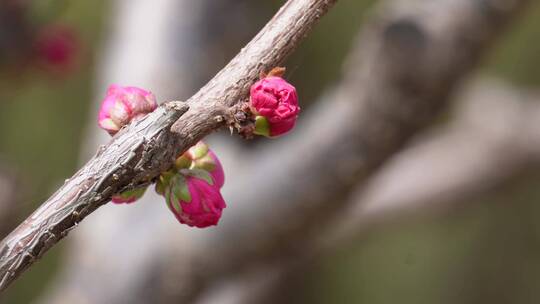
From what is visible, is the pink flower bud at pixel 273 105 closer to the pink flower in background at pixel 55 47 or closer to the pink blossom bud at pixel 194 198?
the pink blossom bud at pixel 194 198

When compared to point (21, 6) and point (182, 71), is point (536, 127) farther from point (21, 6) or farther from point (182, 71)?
point (21, 6)

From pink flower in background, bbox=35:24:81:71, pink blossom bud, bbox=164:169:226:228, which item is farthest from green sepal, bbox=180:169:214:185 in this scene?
pink flower in background, bbox=35:24:81:71

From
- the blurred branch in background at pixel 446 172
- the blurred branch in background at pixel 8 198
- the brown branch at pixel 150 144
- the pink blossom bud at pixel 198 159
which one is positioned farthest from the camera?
the blurred branch in background at pixel 446 172

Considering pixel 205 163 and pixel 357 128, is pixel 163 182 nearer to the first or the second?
pixel 205 163

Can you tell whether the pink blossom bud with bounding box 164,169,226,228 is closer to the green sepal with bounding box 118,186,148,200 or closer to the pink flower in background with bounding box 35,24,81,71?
the green sepal with bounding box 118,186,148,200

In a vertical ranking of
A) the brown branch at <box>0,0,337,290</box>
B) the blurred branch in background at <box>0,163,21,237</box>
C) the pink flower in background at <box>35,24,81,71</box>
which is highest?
the pink flower in background at <box>35,24,81,71</box>

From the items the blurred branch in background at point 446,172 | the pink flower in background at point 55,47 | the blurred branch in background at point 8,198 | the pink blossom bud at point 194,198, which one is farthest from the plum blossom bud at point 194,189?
the blurred branch in background at point 446,172

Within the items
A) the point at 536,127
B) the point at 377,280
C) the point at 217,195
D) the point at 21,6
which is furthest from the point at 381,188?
the point at 377,280
